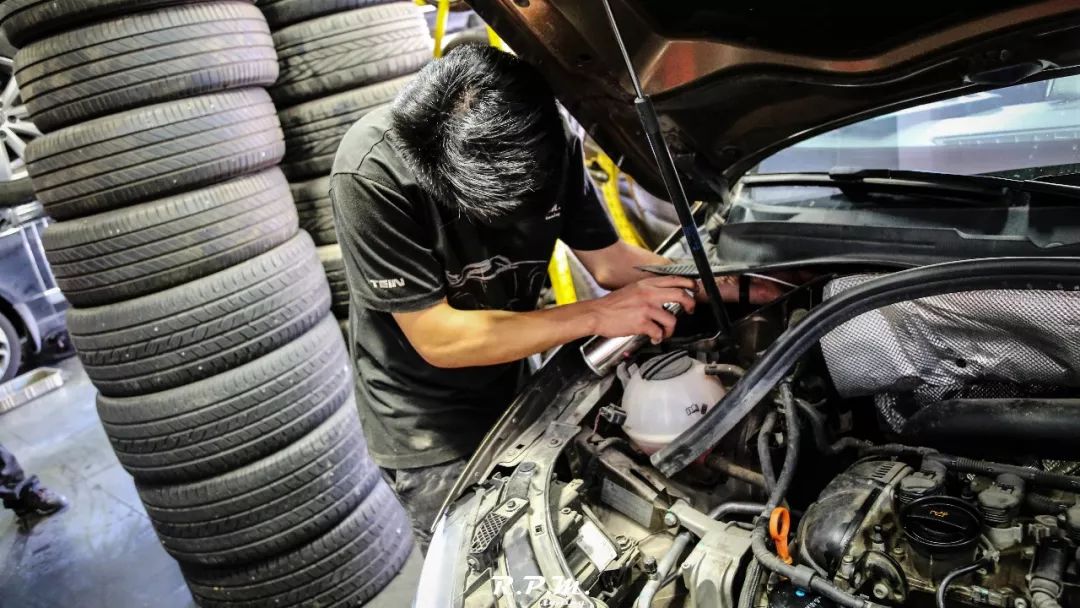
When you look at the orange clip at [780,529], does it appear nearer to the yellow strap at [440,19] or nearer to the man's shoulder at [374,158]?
the man's shoulder at [374,158]

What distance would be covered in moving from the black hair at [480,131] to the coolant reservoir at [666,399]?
42 centimetres

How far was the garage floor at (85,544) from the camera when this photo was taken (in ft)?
8.35

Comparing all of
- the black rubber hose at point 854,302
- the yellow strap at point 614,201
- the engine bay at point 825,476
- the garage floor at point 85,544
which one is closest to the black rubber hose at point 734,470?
the engine bay at point 825,476

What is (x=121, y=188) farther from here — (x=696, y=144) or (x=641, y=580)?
(x=641, y=580)

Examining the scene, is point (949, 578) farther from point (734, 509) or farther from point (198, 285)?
point (198, 285)

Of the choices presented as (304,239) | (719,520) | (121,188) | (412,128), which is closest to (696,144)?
(412,128)

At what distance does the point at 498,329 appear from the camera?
4.88ft

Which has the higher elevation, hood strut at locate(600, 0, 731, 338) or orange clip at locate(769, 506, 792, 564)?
hood strut at locate(600, 0, 731, 338)

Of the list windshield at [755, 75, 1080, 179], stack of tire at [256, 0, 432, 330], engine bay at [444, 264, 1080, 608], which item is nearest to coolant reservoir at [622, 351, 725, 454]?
engine bay at [444, 264, 1080, 608]

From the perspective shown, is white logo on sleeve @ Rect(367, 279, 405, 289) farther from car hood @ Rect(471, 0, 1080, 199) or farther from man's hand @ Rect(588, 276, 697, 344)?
car hood @ Rect(471, 0, 1080, 199)

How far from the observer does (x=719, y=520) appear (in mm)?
1199

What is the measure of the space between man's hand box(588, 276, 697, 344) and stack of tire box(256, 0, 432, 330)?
1211 mm

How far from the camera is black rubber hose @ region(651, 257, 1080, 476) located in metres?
0.98

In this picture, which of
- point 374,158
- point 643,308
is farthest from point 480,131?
point 643,308
